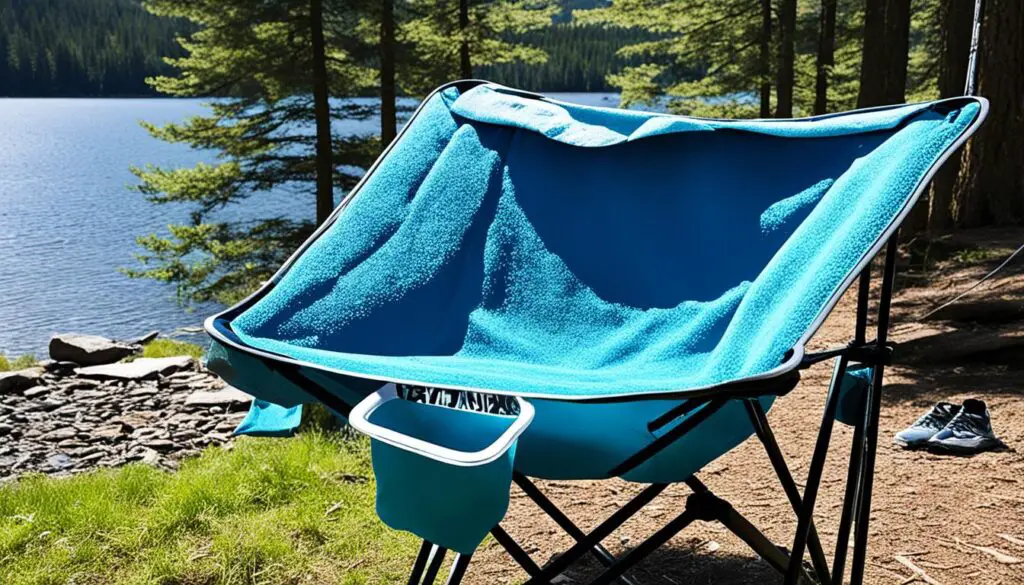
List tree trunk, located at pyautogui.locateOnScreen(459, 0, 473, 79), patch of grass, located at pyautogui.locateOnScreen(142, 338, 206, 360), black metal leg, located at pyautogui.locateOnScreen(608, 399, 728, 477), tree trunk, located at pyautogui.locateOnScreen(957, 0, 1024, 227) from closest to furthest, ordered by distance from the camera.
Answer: black metal leg, located at pyautogui.locateOnScreen(608, 399, 728, 477), tree trunk, located at pyautogui.locateOnScreen(957, 0, 1024, 227), patch of grass, located at pyautogui.locateOnScreen(142, 338, 206, 360), tree trunk, located at pyautogui.locateOnScreen(459, 0, 473, 79)

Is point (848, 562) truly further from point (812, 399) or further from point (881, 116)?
point (812, 399)

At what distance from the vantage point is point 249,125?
12.4 meters

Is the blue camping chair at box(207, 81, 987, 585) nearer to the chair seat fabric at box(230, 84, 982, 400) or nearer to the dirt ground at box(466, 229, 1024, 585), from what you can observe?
the chair seat fabric at box(230, 84, 982, 400)

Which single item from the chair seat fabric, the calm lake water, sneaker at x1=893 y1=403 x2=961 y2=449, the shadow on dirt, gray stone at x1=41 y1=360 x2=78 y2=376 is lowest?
the calm lake water

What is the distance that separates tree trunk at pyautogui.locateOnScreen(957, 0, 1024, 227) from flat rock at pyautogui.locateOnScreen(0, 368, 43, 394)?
20.1 feet

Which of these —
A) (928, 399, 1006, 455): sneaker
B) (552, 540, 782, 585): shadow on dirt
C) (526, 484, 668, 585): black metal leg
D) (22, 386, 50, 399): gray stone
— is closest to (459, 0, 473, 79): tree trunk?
(22, 386, 50, 399): gray stone

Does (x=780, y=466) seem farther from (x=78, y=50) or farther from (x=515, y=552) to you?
(x=78, y=50)

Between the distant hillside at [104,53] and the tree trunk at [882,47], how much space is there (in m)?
42.0

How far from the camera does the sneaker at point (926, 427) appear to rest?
2.86m

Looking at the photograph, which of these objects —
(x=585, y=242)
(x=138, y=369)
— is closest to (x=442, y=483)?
(x=585, y=242)

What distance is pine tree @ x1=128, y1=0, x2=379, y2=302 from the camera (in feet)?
36.6

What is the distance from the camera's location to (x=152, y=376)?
6.38m

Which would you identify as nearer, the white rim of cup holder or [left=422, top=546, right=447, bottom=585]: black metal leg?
the white rim of cup holder

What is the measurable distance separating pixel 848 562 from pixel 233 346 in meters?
1.44
